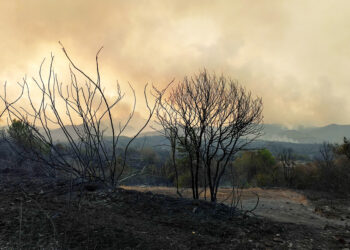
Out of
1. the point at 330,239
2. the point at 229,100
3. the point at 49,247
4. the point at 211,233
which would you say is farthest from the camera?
the point at 229,100

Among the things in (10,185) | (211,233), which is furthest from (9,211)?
(211,233)

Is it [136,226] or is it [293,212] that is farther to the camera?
[293,212]

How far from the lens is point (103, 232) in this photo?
12.7 feet

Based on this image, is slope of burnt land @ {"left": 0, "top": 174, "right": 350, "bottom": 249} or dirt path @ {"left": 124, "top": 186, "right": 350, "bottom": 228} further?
dirt path @ {"left": 124, "top": 186, "right": 350, "bottom": 228}

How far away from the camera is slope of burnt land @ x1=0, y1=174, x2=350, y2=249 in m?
3.66

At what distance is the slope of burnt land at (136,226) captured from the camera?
144 inches

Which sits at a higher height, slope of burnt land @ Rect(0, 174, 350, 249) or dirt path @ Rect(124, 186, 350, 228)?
slope of burnt land @ Rect(0, 174, 350, 249)

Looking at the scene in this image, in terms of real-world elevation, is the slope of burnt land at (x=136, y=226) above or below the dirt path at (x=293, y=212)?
above

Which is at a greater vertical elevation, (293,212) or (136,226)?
(136,226)

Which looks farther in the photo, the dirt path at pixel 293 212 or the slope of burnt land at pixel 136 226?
the dirt path at pixel 293 212

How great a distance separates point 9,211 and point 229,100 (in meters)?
6.10

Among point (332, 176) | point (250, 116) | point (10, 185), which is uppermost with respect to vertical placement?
point (250, 116)

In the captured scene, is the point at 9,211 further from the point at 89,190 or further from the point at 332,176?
the point at 332,176

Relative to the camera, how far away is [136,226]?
173 inches
